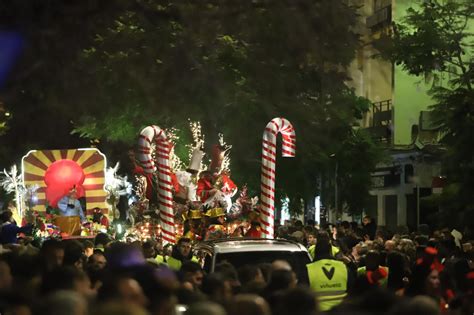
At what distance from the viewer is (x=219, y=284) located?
9.20 meters

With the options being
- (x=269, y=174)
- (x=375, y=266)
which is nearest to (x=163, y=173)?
(x=269, y=174)

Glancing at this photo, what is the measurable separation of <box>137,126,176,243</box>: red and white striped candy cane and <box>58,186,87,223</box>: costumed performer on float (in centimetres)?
557

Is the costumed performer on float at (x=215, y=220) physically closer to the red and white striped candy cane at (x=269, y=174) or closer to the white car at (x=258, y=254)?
the red and white striped candy cane at (x=269, y=174)

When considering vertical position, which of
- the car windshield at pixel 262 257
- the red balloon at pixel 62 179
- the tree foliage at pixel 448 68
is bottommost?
the car windshield at pixel 262 257

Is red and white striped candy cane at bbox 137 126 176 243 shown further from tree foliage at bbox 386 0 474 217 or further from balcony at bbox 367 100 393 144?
balcony at bbox 367 100 393 144

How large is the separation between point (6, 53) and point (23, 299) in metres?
6.38

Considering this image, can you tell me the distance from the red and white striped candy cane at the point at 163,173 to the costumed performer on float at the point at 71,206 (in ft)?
18.3

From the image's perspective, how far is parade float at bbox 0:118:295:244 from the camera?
21312mm

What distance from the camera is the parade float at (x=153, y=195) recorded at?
21.3 metres

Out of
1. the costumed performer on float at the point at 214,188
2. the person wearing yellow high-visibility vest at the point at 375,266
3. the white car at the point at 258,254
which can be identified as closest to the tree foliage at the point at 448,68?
the costumed performer on float at the point at 214,188

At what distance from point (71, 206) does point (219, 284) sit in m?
18.2

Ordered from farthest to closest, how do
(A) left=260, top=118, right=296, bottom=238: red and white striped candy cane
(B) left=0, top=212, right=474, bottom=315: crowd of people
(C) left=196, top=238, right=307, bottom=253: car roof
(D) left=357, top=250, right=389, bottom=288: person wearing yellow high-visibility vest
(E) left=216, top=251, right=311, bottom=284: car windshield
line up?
(A) left=260, top=118, right=296, bottom=238: red and white striped candy cane < (C) left=196, top=238, right=307, bottom=253: car roof < (E) left=216, top=251, right=311, bottom=284: car windshield < (D) left=357, top=250, right=389, bottom=288: person wearing yellow high-visibility vest < (B) left=0, top=212, right=474, bottom=315: crowd of people

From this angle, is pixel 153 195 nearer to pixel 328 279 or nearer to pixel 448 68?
pixel 328 279

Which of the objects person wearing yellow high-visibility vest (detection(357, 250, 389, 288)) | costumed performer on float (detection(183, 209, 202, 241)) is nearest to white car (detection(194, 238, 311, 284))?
person wearing yellow high-visibility vest (detection(357, 250, 389, 288))
